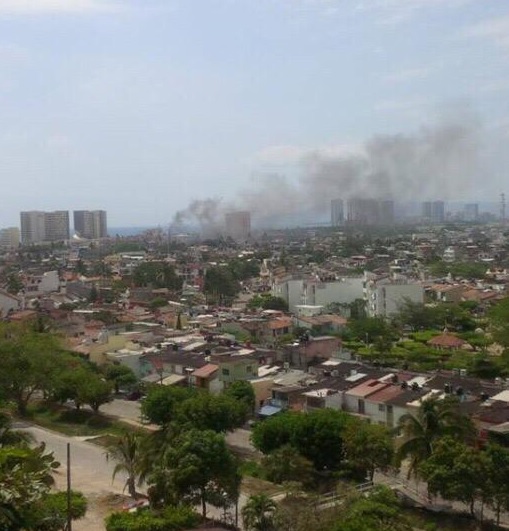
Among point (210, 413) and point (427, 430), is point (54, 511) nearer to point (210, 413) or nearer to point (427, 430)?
point (210, 413)

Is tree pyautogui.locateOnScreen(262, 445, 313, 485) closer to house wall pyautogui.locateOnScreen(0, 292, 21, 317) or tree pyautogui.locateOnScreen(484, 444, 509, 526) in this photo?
tree pyautogui.locateOnScreen(484, 444, 509, 526)

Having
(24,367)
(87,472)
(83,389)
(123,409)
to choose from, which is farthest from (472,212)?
Result: (87,472)

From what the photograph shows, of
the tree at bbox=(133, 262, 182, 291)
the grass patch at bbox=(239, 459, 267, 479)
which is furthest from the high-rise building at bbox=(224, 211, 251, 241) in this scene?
the grass patch at bbox=(239, 459, 267, 479)

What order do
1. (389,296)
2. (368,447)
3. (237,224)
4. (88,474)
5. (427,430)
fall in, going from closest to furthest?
(427,430) → (368,447) → (88,474) → (389,296) → (237,224)

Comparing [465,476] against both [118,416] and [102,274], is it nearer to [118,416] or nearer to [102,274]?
[118,416]

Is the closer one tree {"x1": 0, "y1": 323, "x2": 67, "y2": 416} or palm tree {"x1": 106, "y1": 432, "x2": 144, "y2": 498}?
palm tree {"x1": 106, "y1": 432, "x2": 144, "y2": 498}

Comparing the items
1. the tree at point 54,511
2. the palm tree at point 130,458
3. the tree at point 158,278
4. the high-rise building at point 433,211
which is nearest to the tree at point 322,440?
the palm tree at point 130,458

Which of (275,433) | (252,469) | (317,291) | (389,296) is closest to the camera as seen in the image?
(275,433)
